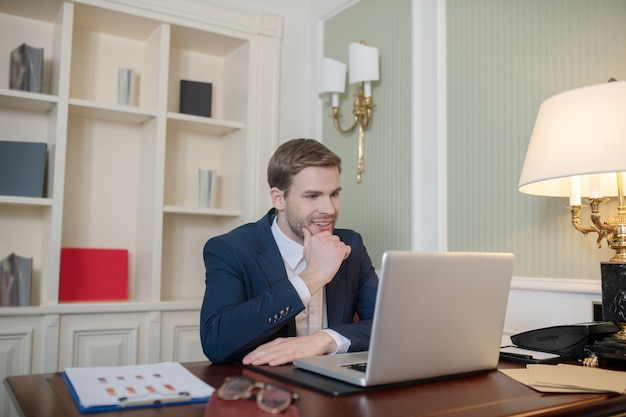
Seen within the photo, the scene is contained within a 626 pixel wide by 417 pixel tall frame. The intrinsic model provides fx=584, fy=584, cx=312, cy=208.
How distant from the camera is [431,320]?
3.73 ft

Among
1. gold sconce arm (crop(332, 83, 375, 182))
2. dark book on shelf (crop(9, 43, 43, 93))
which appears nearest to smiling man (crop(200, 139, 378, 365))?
gold sconce arm (crop(332, 83, 375, 182))

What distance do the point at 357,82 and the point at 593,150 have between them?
1.50 m

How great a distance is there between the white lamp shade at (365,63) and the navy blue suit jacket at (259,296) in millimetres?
927

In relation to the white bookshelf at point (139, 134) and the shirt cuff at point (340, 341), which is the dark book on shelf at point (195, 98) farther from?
the shirt cuff at point (340, 341)

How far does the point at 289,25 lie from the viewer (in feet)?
10.8

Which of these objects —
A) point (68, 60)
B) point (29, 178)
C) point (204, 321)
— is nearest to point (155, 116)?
point (68, 60)

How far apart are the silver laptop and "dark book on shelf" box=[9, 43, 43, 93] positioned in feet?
6.81

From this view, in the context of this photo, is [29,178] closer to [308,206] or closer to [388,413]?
[308,206]

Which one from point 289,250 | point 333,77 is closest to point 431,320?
point 289,250

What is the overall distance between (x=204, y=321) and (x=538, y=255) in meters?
1.16

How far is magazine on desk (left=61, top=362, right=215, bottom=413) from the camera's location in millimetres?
923

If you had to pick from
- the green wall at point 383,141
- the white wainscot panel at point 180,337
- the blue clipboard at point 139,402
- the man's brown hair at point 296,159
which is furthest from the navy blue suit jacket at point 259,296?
the white wainscot panel at point 180,337

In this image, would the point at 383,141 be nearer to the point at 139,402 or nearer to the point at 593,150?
the point at 593,150

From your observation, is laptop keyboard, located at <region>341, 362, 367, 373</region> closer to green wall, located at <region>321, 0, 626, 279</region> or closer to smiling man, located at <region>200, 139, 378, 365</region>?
smiling man, located at <region>200, 139, 378, 365</region>
